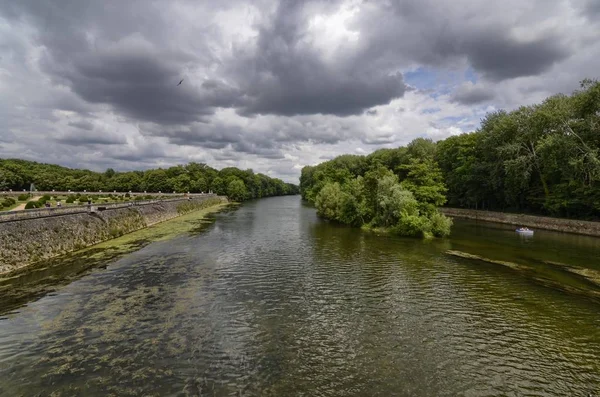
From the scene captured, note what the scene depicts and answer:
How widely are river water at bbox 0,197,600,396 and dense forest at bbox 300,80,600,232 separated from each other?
1981 cm

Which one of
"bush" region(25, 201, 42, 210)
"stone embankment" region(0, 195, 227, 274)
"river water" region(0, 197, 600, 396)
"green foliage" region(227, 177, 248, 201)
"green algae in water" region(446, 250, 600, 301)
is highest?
"green foliage" region(227, 177, 248, 201)

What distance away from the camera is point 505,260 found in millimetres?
31469

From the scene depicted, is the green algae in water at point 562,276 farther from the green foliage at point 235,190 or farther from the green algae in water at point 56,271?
the green foliage at point 235,190

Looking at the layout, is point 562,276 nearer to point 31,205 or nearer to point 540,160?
point 540,160

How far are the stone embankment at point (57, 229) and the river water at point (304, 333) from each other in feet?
22.8

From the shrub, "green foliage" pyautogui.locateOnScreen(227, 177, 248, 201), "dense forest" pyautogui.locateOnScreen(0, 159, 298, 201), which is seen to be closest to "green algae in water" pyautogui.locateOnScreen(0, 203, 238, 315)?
the shrub

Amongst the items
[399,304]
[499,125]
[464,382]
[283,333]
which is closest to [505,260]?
[399,304]

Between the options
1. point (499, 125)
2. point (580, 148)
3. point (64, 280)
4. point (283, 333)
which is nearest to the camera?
point (283, 333)

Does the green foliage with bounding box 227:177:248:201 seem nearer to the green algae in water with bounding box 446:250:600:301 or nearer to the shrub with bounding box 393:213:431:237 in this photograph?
the shrub with bounding box 393:213:431:237

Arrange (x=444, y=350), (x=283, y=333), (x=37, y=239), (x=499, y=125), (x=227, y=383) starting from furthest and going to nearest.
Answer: (x=499, y=125)
(x=37, y=239)
(x=283, y=333)
(x=444, y=350)
(x=227, y=383)

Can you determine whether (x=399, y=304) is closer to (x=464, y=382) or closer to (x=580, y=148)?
(x=464, y=382)

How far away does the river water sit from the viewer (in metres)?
11.5

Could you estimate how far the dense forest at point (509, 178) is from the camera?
1870 inches

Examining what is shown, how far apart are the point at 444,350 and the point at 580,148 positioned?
53875 mm
